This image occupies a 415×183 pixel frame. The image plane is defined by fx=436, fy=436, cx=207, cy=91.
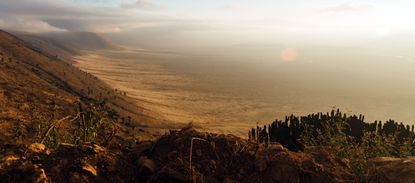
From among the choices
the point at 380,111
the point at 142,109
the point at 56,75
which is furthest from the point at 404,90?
the point at 56,75

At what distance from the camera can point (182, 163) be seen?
154 inches

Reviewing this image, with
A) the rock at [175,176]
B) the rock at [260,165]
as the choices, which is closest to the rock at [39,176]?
the rock at [175,176]

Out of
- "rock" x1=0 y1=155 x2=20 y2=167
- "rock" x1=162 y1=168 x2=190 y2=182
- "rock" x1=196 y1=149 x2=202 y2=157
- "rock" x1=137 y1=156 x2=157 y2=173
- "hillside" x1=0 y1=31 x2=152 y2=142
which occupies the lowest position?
"hillside" x1=0 y1=31 x2=152 y2=142

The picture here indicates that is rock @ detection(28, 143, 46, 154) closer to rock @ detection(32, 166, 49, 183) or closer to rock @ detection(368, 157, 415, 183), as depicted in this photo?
rock @ detection(32, 166, 49, 183)

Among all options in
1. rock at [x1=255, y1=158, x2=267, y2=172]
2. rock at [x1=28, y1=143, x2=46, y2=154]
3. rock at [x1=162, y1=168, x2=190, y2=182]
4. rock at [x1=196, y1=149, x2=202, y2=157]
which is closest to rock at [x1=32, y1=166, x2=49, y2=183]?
rock at [x1=28, y1=143, x2=46, y2=154]

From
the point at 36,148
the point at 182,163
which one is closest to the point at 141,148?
the point at 182,163

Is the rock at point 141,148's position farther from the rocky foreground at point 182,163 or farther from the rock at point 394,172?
the rock at point 394,172

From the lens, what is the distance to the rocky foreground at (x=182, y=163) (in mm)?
3615

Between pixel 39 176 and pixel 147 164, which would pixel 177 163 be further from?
pixel 39 176

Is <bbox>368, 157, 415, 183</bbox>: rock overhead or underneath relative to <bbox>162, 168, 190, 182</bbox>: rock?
overhead

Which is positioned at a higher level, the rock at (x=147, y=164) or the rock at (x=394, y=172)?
the rock at (x=394, y=172)

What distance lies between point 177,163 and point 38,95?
1023 inches

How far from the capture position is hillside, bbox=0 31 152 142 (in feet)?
62.3

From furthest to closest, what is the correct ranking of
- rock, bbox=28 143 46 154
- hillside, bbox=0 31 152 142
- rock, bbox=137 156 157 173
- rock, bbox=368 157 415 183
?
hillside, bbox=0 31 152 142 → rock, bbox=368 157 415 183 → rock, bbox=137 156 157 173 → rock, bbox=28 143 46 154
